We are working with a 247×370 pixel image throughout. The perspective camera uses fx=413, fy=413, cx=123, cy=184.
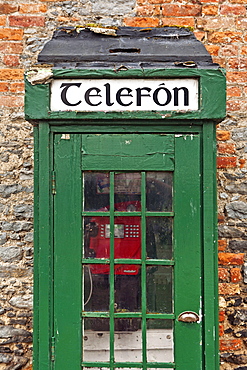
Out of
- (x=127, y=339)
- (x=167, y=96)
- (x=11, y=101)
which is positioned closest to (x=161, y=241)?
(x=127, y=339)

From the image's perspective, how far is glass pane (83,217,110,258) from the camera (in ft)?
7.33

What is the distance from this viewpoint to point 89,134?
7.25 feet

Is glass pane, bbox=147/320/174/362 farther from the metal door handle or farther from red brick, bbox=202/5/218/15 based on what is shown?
red brick, bbox=202/5/218/15

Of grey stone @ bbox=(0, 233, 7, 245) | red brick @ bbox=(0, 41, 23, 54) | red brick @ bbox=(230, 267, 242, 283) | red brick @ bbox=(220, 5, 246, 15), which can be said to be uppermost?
red brick @ bbox=(220, 5, 246, 15)

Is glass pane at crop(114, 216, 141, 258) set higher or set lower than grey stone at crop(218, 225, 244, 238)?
higher

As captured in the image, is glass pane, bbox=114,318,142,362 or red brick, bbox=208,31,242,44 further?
red brick, bbox=208,31,242,44

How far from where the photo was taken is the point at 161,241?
224cm

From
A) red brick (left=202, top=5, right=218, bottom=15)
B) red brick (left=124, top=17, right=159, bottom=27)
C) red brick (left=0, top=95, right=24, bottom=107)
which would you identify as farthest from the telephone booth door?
red brick (left=202, top=5, right=218, bottom=15)

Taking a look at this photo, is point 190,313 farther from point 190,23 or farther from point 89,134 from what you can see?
point 190,23

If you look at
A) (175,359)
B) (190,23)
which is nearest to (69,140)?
(175,359)

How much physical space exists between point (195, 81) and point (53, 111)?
765 millimetres

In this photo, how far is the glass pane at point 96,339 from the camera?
7.29 ft

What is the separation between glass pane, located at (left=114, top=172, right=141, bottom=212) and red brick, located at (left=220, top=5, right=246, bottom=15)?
2.21 m

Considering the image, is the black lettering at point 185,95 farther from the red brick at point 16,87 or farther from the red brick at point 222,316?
the red brick at point 222,316
